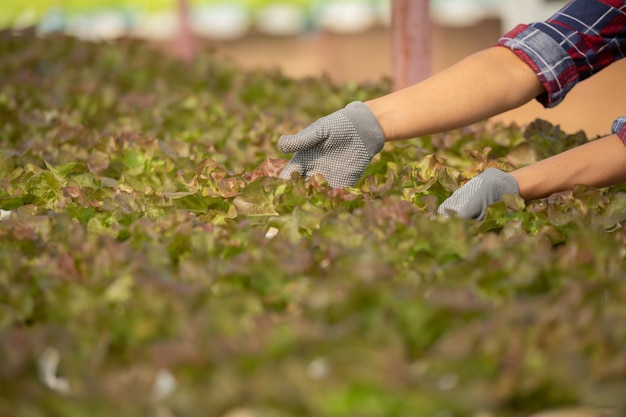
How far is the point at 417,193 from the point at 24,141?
1.79 meters

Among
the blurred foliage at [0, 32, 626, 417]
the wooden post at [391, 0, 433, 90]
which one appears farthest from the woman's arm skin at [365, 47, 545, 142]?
the wooden post at [391, 0, 433, 90]

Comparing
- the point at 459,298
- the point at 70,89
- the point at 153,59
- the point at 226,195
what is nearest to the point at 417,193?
the point at 226,195

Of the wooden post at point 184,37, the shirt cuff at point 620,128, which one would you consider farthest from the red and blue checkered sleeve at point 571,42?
the wooden post at point 184,37

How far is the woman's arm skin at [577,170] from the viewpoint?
7.89ft

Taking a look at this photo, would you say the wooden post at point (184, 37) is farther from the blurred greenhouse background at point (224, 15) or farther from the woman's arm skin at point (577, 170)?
the woman's arm skin at point (577, 170)

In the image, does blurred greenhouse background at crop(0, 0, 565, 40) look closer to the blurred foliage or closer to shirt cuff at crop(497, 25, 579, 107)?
shirt cuff at crop(497, 25, 579, 107)

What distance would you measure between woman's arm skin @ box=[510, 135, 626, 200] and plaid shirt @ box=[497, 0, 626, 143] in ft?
1.25

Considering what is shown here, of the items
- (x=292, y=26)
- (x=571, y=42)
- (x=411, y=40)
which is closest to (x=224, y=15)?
(x=292, y=26)

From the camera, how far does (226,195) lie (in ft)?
7.84

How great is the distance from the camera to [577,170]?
245 cm

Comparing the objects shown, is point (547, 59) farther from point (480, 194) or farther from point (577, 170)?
point (480, 194)

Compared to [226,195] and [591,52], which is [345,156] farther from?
[591,52]

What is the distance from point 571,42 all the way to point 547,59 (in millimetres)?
104

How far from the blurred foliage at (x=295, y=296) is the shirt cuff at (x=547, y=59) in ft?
1.01
